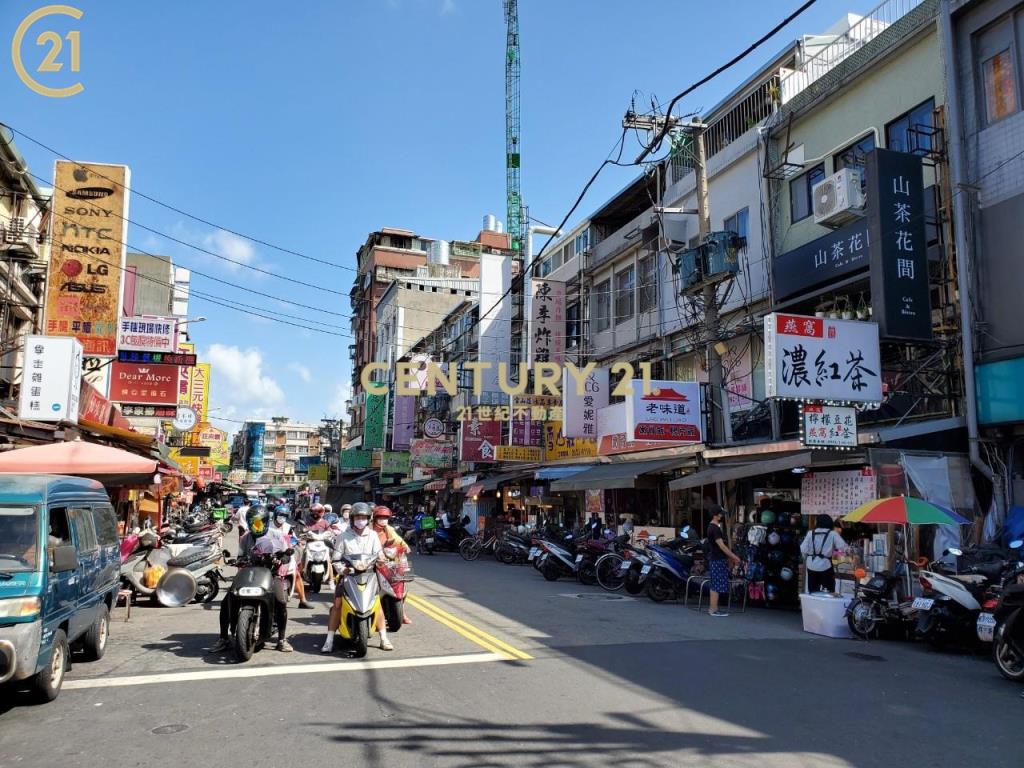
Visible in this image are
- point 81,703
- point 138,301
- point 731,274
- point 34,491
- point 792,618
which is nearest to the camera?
point 81,703

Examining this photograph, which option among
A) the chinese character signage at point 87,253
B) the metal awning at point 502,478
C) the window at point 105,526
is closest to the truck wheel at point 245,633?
the window at point 105,526

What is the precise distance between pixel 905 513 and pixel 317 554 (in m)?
9.05

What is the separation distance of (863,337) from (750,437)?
224 inches

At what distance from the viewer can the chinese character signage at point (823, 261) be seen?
48.3ft

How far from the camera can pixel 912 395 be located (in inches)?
567

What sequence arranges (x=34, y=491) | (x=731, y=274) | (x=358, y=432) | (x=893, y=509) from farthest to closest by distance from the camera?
(x=358, y=432) < (x=731, y=274) < (x=893, y=509) < (x=34, y=491)

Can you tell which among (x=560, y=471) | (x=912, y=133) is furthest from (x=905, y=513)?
(x=560, y=471)

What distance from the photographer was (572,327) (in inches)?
1179

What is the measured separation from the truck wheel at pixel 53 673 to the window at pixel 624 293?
20794 millimetres

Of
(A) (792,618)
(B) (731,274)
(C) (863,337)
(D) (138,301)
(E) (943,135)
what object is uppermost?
(D) (138,301)

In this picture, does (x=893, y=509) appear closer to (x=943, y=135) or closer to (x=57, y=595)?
(x=943, y=135)

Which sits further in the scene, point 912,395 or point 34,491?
point 912,395

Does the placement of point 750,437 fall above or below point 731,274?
below

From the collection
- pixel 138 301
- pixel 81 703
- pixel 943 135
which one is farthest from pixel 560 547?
pixel 138 301
